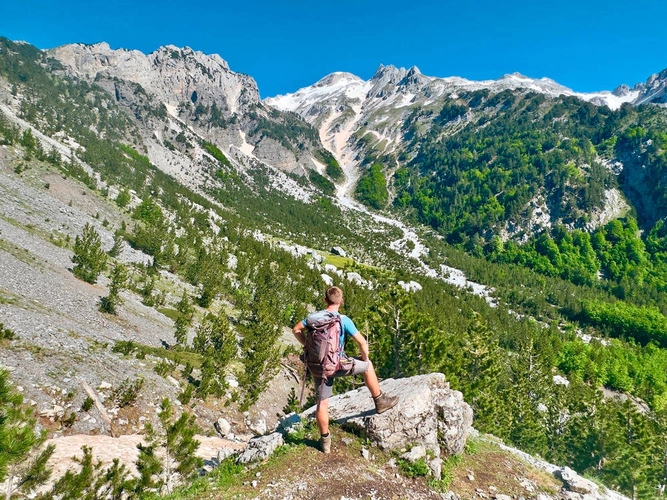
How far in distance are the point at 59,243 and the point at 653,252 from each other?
7401 inches

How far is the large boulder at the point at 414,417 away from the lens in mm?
7820

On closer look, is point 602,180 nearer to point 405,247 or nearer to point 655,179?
point 655,179

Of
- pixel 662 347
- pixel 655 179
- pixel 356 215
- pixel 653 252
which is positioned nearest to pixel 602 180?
pixel 655 179

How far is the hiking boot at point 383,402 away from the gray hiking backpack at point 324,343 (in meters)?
1.61

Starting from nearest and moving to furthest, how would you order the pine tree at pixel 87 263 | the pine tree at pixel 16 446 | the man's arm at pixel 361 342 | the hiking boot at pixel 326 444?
the pine tree at pixel 16 446
the man's arm at pixel 361 342
the hiking boot at pixel 326 444
the pine tree at pixel 87 263

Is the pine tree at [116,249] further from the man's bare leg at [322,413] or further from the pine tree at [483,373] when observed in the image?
the man's bare leg at [322,413]

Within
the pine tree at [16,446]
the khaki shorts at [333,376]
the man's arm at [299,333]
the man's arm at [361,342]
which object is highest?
the man's arm at [361,342]

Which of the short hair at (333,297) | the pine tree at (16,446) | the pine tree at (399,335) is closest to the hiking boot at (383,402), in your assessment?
the short hair at (333,297)

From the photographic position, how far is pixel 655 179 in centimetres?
15700

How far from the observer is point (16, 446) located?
4570 millimetres

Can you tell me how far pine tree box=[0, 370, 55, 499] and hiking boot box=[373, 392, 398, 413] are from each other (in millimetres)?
5668

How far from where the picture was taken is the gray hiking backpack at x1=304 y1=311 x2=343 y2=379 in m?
6.73

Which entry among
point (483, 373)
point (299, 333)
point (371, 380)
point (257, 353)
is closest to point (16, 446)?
point (299, 333)

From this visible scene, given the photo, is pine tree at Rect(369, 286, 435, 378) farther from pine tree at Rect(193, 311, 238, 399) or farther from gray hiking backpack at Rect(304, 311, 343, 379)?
gray hiking backpack at Rect(304, 311, 343, 379)
